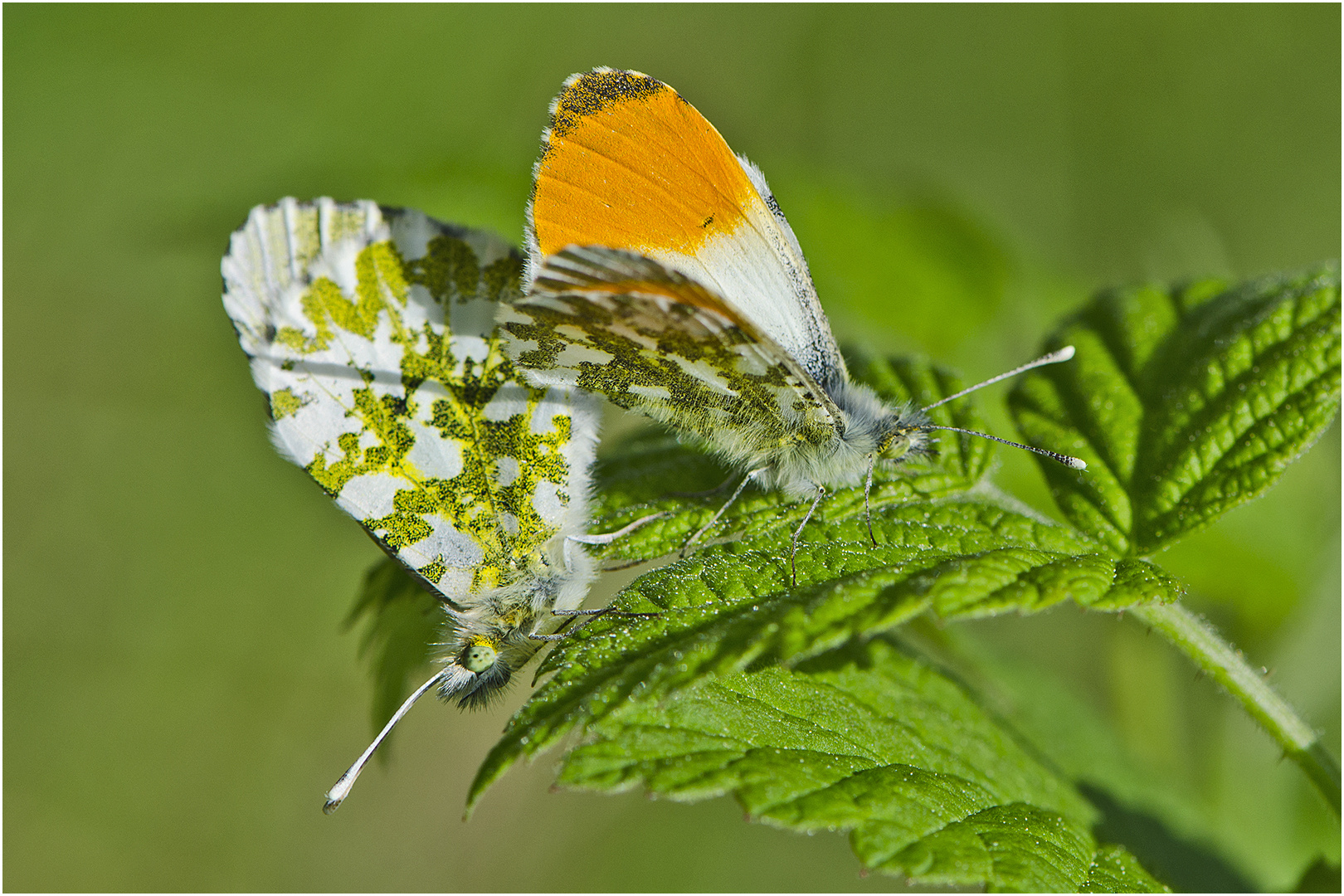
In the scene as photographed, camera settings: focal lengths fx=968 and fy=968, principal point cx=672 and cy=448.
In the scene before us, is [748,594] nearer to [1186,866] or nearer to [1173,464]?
[1173,464]

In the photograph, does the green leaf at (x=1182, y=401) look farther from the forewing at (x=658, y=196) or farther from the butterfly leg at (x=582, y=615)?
the butterfly leg at (x=582, y=615)

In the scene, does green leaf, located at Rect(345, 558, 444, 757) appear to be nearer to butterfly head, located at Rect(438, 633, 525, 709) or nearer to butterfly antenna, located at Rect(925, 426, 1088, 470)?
butterfly head, located at Rect(438, 633, 525, 709)

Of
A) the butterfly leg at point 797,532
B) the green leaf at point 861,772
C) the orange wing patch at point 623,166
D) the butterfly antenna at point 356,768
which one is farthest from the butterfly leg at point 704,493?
the butterfly antenna at point 356,768

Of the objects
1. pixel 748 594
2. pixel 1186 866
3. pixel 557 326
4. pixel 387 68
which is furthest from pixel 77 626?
pixel 1186 866

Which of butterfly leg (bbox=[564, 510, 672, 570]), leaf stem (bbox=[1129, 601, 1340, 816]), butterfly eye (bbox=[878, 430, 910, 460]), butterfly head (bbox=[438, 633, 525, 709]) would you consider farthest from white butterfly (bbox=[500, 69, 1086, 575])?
butterfly head (bbox=[438, 633, 525, 709])

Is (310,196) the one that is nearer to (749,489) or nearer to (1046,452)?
(749,489)
